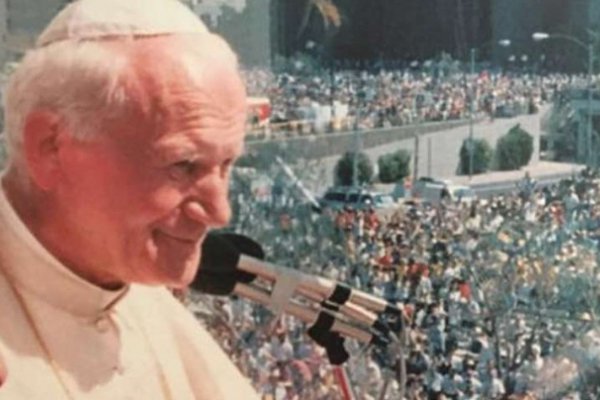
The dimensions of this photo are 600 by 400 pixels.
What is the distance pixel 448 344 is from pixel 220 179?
5.06 feet

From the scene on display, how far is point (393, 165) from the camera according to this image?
76.9 inches

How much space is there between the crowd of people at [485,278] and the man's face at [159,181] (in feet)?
4.56

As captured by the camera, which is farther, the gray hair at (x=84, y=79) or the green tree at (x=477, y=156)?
the green tree at (x=477, y=156)

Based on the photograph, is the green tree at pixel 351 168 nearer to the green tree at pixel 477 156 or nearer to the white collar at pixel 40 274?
the green tree at pixel 477 156

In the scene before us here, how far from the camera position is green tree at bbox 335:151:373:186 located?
195cm

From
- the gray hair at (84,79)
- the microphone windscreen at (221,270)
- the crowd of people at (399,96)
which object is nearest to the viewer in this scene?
the gray hair at (84,79)

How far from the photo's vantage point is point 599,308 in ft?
6.73

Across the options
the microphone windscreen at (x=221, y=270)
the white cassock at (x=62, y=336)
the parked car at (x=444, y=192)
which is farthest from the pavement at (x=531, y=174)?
the white cassock at (x=62, y=336)

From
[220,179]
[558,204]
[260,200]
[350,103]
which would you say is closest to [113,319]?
[220,179]

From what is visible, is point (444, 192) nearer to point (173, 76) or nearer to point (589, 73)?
point (589, 73)

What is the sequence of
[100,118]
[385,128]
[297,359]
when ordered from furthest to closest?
[385,128], [297,359], [100,118]

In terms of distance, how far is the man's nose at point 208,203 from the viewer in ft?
1.76

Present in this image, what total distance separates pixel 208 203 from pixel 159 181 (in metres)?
0.03

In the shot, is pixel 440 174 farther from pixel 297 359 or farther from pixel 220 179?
pixel 220 179
